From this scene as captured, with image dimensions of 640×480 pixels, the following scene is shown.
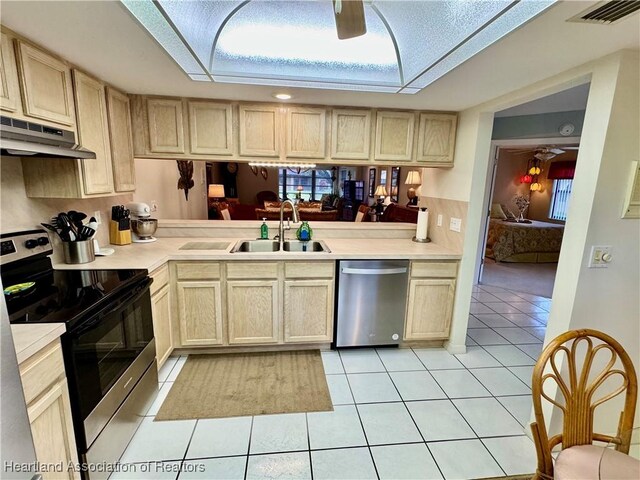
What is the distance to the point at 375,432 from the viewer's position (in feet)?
6.12

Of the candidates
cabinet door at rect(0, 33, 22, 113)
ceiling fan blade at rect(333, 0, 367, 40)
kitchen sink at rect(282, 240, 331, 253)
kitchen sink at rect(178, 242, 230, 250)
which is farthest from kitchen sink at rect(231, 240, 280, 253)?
ceiling fan blade at rect(333, 0, 367, 40)

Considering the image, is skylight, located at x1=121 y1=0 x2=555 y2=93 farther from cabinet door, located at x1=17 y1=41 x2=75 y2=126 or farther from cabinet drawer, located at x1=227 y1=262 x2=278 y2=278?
cabinet drawer, located at x1=227 y1=262 x2=278 y2=278

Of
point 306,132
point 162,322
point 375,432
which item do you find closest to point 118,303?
point 162,322

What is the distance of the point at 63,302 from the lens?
1416 millimetres

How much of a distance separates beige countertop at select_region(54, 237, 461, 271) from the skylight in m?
1.24

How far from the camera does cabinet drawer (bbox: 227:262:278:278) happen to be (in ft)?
8.05

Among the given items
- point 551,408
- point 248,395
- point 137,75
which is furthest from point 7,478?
point 551,408

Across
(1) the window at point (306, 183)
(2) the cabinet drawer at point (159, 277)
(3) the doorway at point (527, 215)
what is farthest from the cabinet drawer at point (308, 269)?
(1) the window at point (306, 183)

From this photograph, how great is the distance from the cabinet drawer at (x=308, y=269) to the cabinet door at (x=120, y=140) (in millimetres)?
1419

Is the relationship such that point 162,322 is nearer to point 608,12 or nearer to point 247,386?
point 247,386

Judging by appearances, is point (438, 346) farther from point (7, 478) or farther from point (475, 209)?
point (7, 478)

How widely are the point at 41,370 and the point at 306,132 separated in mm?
2267

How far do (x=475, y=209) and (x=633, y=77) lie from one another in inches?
48.4

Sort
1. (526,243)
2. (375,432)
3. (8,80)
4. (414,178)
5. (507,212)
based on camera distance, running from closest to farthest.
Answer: (8,80), (375,432), (526,243), (414,178), (507,212)
